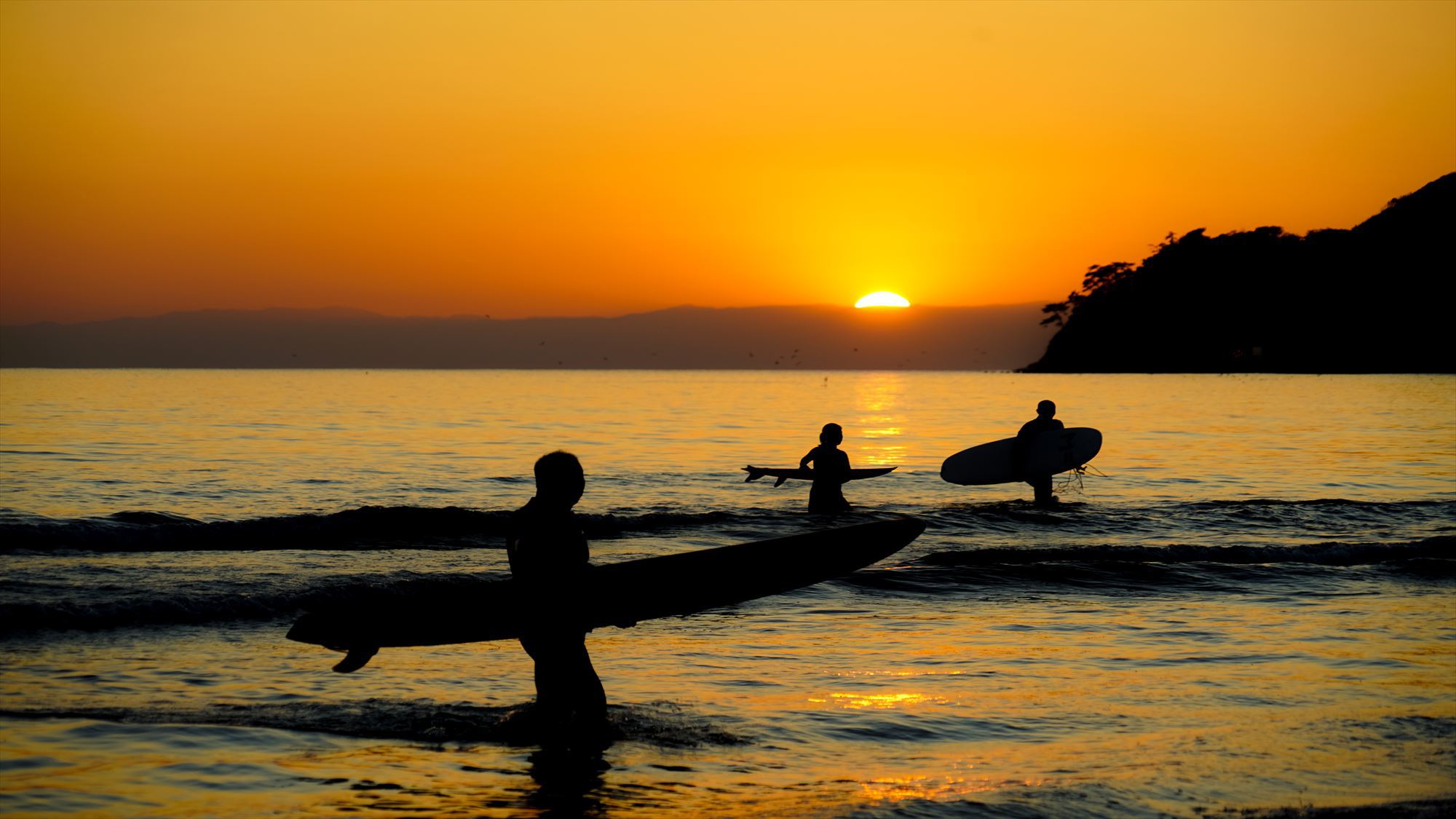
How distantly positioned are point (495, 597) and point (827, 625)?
444 cm

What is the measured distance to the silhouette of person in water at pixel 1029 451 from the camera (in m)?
22.2

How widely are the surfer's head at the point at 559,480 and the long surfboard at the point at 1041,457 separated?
16664mm

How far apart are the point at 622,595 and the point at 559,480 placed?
1087 mm

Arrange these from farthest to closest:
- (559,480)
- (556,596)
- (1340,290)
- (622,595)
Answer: (1340,290) → (622,595) → (556,596) → (559,480)

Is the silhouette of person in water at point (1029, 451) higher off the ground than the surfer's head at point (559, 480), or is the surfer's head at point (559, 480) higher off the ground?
the surfer's head at point (559, 480)

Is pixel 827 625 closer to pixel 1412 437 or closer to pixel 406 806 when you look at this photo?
pixel 406 806

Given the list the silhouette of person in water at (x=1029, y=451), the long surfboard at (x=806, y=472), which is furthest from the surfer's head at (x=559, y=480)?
the silhouette of person in water at (x=1029, y=451)

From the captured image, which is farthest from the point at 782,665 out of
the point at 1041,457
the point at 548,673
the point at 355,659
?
the point at 1041,457

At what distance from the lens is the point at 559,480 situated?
20.9ft

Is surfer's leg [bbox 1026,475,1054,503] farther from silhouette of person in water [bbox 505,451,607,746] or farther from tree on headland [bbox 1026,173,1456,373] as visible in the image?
tree on headland [bbox 1026,173,1456,373]

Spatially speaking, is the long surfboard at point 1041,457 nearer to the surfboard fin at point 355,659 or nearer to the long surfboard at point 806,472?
the long surfboard at point 806,472

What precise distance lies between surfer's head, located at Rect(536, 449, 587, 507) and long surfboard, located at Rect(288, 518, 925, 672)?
534mm

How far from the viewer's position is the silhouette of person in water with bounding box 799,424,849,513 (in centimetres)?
1953

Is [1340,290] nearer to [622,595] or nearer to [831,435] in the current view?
[831,435]
